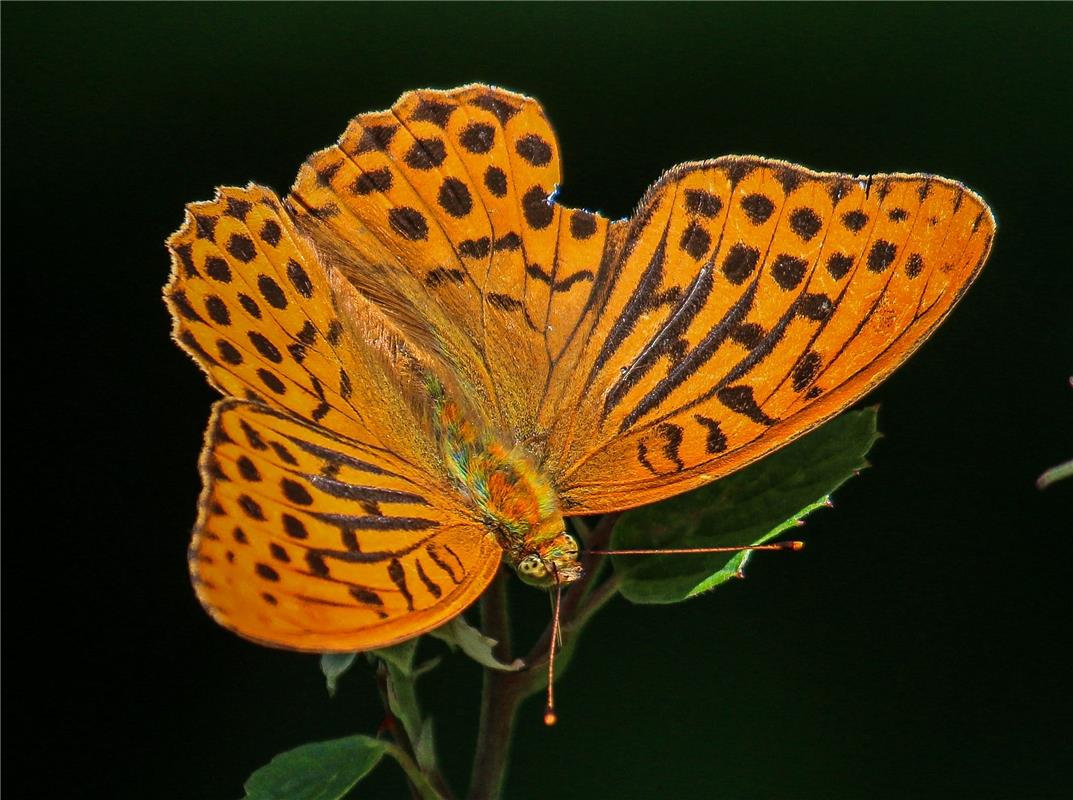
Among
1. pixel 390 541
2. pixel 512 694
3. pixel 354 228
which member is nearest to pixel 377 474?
pixel 390 541

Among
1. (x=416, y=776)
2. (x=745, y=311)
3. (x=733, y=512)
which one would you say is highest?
(x=745, y=311)

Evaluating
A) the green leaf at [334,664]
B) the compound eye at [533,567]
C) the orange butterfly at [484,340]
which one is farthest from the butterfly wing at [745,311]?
the green leaf at [334,664]

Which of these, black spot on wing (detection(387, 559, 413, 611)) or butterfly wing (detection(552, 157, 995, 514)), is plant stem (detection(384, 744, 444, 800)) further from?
butterfly wing (detection(552, 157, 995, 514))

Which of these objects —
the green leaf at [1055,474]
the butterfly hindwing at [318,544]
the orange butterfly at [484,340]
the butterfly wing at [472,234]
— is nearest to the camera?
the green leaf at [1055,474]

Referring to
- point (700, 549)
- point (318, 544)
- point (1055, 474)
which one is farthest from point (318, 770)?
point (1055, 474)

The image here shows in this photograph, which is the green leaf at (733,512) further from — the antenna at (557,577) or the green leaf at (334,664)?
the green leaf at (334,664)

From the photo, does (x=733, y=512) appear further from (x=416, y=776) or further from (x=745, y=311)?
(x=416, y=776)

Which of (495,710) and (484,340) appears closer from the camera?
(495,710)
